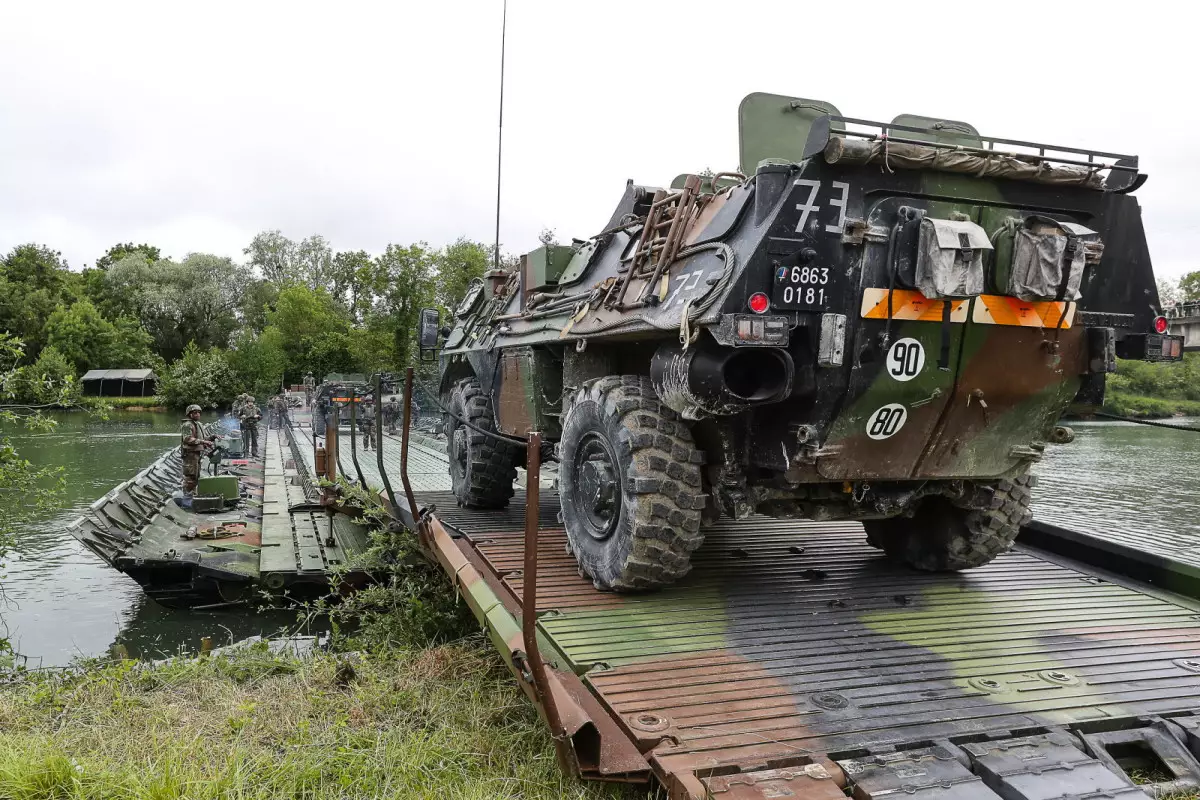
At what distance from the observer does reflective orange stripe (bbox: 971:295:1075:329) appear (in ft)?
14.5

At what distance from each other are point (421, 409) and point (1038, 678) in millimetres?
20816

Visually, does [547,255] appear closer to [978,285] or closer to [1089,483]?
[978,285]

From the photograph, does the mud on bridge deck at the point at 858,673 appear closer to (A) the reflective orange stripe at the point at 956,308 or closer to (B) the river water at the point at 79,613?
(A) the reflective orange stripe at the point at 956,308

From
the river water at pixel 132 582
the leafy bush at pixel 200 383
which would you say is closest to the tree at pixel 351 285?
the leafy bush at pixel 200 383

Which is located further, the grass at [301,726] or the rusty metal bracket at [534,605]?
the grass at [301,726]

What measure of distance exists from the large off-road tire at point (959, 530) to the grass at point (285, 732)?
104 inches

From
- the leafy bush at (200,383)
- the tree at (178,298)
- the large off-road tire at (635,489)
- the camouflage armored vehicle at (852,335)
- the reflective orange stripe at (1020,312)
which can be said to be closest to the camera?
the camouflage armored vehicle at (852,335)

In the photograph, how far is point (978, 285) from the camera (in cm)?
418

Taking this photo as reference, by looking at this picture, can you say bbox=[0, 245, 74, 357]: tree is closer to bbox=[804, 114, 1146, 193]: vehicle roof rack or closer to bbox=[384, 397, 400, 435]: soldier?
bbox=[384, 397, 400, 435]: soldier

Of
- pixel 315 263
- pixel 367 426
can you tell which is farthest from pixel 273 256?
pixel 367 426

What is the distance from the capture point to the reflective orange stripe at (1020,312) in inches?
174

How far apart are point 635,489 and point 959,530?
2159 mm

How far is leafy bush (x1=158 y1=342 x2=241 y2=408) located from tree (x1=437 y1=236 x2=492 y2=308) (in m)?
19.0

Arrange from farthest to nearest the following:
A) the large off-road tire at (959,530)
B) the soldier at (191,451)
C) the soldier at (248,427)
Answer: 1. the soldier at (248,427)
2. the soldier at (191,451)
3. the large off-road tire at (959,530)
